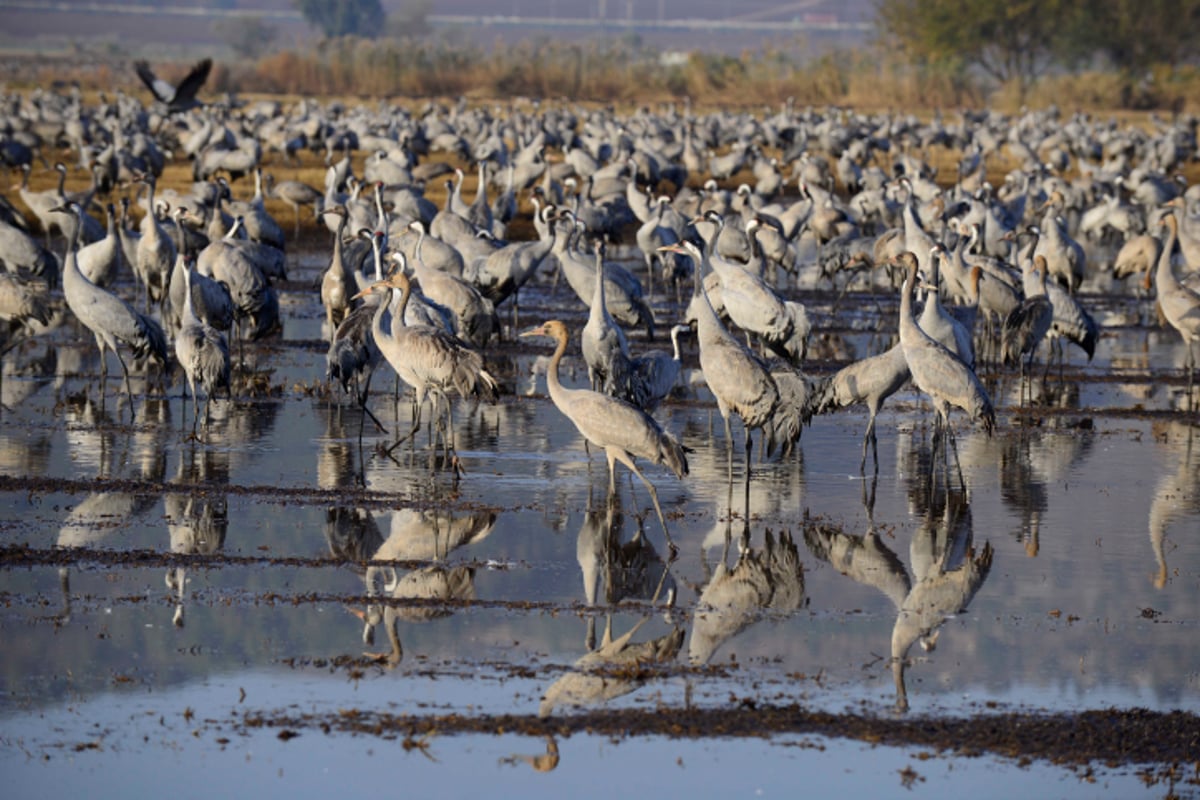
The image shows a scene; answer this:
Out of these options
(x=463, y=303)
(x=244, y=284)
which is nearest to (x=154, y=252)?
(x=244, y=284)

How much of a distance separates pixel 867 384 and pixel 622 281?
466 cm

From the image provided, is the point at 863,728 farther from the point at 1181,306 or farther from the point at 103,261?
the point at 103,261

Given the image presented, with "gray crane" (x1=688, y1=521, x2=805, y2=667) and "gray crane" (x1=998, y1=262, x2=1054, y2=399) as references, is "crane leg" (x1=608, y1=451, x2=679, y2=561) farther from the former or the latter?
"gray crane" (x1=998, y1=262, x2=1054, y2=399)

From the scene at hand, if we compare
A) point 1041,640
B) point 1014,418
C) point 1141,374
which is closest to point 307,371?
point 1014,418

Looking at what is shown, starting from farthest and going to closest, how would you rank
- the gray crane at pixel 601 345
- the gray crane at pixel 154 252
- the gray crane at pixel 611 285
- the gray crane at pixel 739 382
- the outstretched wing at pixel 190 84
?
the outstretched wing at pixel 190 84 < the gray crane at pixel 154 252 < the gray crane at pixel 611 285 < the gray crane at pixel 601 345 < the gray crane at pixel 739 382

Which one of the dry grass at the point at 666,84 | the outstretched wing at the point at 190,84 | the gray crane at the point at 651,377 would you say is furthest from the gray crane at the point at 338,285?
the dry grass at the point at 666,84

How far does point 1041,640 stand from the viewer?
789 centimetres

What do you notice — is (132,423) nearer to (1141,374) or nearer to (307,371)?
(307,371)

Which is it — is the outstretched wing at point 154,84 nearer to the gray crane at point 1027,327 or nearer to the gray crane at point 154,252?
the gray crane at point 154,252

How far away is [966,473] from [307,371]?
240 inches

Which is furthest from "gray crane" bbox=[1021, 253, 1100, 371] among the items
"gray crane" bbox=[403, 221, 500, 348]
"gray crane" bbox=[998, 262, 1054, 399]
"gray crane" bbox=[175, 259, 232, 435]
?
"gray crane" bbox=[175, 259, 232, 435]

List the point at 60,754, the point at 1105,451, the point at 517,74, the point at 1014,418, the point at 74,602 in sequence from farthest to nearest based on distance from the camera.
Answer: the point at 517,74 < the point at 1014,418 < the point at 1105,451 < the point at 74,602 < the point at 60,754

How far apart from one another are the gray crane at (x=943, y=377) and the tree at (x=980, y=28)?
5780cm

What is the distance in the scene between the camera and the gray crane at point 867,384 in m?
11.3
